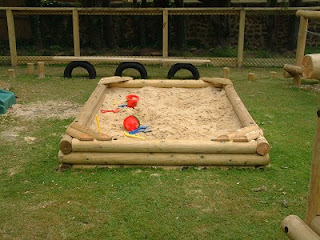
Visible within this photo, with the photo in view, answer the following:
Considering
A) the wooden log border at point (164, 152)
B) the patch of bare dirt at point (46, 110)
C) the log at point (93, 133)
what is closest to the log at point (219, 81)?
the patch of bare dirt at point (46, 110)

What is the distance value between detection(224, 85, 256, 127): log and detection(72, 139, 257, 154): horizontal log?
2.33 ft

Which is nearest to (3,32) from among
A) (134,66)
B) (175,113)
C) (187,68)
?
(134,66)

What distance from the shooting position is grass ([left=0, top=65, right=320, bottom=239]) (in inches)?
131

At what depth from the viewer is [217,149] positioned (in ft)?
14.2

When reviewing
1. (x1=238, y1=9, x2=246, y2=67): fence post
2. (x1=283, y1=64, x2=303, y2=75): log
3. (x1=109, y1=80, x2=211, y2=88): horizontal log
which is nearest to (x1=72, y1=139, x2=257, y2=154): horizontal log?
(x1=109, y1=80, x2=211, y2=88): horizontal log

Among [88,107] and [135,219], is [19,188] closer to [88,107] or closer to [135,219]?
[135,219]

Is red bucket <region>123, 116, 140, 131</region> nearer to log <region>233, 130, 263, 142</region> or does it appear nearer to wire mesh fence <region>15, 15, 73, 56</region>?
log <region>233, 130, 263, 142</region>

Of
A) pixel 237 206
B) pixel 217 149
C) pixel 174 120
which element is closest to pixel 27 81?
pixel 174 120

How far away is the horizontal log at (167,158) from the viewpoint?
14.3 feet

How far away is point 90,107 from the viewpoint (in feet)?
18.5

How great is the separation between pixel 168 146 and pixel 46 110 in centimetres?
325

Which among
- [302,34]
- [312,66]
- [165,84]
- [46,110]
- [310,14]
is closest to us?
[312,66]

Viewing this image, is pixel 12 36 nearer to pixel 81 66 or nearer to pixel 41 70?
pixel 41 70

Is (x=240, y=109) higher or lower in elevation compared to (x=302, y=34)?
lower
